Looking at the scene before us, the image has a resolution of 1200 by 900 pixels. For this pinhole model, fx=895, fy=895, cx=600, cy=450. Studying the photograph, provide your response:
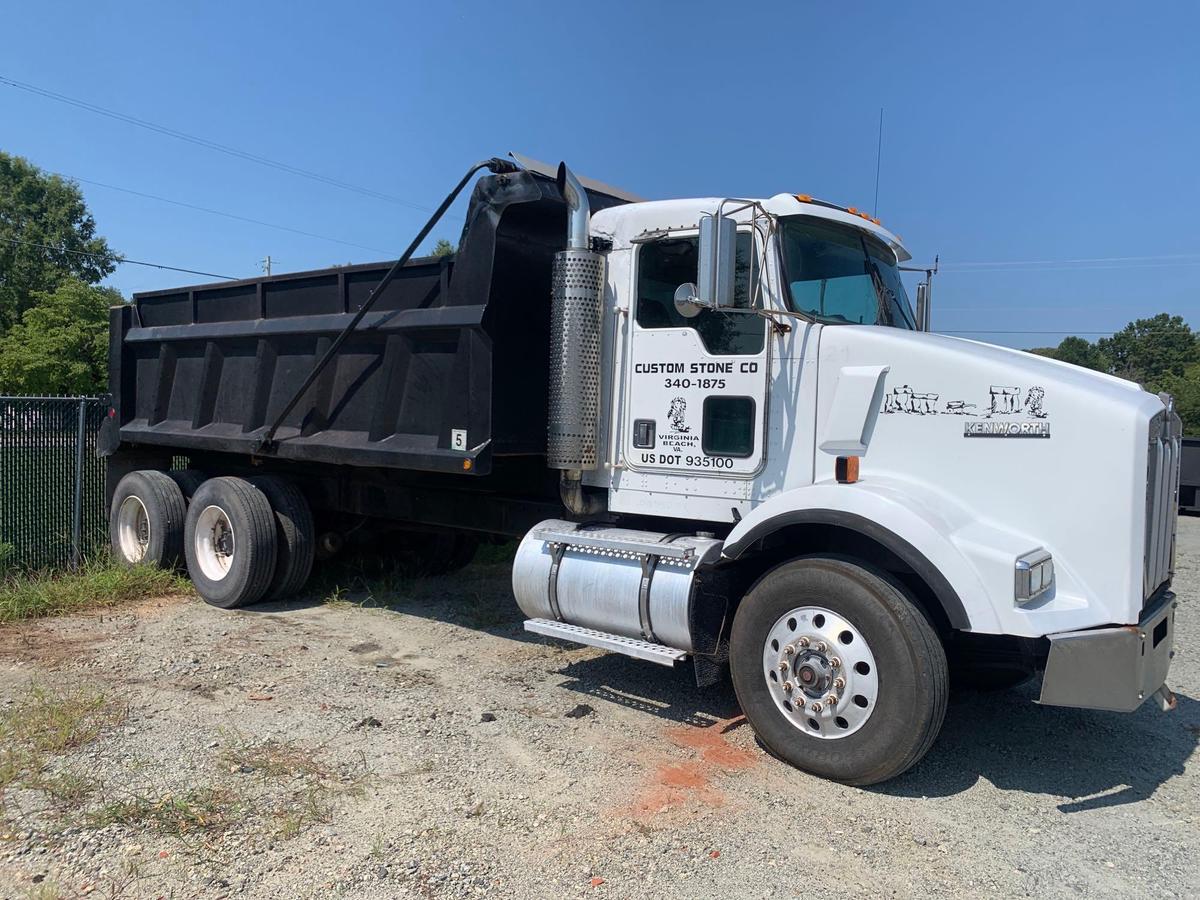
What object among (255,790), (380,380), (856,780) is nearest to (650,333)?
(380,380)

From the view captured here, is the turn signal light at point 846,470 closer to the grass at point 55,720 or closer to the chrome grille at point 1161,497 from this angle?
the chrome grille at point 1161,497

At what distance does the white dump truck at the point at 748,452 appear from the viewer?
4.02 m

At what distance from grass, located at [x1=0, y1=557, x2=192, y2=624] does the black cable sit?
1923mm

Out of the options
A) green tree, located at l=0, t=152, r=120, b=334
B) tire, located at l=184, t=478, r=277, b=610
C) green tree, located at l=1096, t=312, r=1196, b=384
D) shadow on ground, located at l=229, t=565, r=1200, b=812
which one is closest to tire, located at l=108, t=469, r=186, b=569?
tire, located at l=184, t=478, r=277, b=610

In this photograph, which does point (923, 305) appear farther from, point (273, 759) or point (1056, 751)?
point (273, 759)

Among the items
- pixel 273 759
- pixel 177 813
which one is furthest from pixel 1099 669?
pixel 177 813

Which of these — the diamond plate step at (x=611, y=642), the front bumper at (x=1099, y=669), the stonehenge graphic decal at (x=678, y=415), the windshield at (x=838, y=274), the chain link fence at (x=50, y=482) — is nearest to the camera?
the front bumper at (x=1099, y=669)

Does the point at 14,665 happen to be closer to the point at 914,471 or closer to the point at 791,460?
the point at 791,460

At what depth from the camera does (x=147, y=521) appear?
27.5 ft

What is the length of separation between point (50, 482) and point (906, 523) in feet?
27.0

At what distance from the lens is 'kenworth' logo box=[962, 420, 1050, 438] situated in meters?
4.11

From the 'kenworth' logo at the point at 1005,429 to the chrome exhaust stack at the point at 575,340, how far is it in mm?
2201

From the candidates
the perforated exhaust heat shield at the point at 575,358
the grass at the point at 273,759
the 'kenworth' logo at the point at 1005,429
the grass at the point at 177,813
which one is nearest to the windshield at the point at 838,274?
the 'kenworth' logo at the point at 1005,429

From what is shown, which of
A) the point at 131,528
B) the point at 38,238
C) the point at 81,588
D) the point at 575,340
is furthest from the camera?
the point at 38,238
